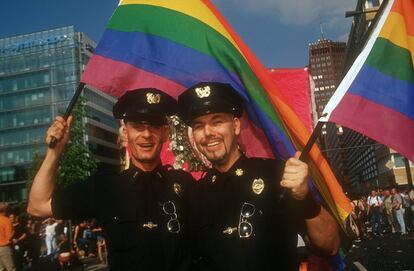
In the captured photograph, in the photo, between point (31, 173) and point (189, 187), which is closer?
point (189, 187)

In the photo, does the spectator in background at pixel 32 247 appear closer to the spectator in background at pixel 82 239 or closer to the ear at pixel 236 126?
the spectator in background at pixel 82 239

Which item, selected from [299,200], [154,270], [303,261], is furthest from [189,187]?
[303,261]

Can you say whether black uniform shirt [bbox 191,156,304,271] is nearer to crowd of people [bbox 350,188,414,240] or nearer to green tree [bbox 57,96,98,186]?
crowd of people [bbox 350,188,414,240]

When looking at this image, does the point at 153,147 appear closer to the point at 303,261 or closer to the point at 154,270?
the point at 154,270

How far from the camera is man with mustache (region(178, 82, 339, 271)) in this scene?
8.43 feet

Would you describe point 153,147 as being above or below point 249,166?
above

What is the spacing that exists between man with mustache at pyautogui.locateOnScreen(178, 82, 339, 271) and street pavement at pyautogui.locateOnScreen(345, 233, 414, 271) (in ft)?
28.1

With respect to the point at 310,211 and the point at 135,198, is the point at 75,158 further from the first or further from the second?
the point at 310,211

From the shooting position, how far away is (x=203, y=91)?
3027mm

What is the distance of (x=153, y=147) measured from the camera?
10.0 ft

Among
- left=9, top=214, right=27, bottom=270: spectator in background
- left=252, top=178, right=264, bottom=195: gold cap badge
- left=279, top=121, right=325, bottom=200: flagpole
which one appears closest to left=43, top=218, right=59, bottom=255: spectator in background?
left=9, top=214, right=27, bottom=270: spectator in background

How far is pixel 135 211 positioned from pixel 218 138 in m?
0.72

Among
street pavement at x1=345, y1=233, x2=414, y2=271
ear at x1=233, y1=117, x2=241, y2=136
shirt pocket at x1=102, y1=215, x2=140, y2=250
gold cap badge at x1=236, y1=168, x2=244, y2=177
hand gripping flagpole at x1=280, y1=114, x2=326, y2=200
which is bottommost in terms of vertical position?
street pavement at x1=345, y1=233, x2=414, y2=271

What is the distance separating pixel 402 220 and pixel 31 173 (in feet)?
119
